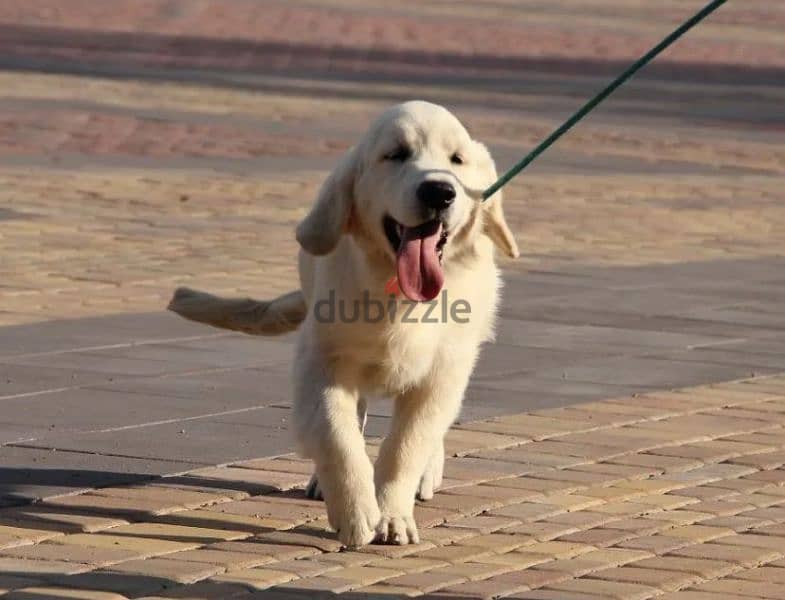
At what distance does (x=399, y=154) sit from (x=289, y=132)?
37.2 feet

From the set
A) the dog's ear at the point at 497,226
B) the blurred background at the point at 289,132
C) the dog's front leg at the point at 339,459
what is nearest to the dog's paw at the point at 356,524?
the dog's front leg at the point at 339,459

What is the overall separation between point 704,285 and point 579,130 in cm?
807

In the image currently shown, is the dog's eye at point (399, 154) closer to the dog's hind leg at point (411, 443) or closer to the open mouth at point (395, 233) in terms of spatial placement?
the open mouth at point (395, 233)

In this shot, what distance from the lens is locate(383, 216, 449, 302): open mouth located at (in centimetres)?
530

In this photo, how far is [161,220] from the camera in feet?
39.1

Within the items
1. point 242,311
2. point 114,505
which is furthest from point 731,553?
point 242,311

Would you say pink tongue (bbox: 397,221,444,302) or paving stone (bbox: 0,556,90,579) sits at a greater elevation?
pink tongue (bbox: 397,221,444,302)

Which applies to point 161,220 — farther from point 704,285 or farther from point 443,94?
point 443,94

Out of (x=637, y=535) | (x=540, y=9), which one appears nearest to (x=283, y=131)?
(x=637, y=535)

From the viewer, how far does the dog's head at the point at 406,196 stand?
206 inches

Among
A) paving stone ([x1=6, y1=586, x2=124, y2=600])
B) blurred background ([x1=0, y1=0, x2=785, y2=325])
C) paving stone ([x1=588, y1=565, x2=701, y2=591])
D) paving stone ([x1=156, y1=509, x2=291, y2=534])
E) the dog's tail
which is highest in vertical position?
the dog's tail

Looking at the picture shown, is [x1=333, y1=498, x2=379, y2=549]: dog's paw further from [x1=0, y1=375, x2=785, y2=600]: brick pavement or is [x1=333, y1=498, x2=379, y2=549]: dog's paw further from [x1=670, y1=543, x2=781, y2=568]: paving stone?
[x1=670, y1=543, x2=781, y2=568]: paving stone

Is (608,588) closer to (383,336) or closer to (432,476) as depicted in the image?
(383,336)

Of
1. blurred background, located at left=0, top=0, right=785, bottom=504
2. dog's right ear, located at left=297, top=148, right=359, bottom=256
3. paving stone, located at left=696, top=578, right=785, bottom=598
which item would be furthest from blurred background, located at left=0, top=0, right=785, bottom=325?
paving stone, located at left=696, top=578, right=785, bottom=598
